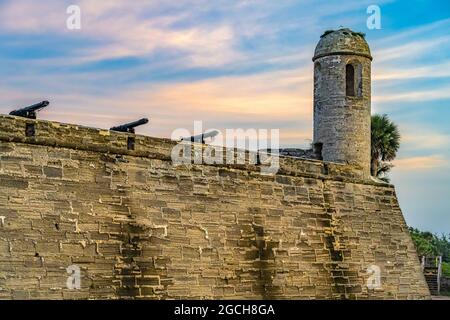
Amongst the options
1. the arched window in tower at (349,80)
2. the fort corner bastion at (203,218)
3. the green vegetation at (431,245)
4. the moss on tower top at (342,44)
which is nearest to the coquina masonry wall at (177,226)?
the fort corner bastion at (203,218)

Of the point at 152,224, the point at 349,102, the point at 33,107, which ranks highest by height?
the point at 349,102

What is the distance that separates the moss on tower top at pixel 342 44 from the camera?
70.5 ft

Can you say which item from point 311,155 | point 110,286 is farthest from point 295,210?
point 110,286

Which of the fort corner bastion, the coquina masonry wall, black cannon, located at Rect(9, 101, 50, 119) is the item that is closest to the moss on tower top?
the fort corner bastion

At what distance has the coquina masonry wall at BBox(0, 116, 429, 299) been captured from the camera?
13.7m

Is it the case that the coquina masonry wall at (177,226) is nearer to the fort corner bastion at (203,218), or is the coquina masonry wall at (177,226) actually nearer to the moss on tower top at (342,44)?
the fort corner bastion at (203,218)

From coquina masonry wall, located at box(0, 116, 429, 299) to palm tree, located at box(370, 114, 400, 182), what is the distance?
7.01 meters

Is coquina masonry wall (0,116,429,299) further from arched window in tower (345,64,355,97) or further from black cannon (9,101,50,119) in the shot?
arched window in tower (345,64,355,97)

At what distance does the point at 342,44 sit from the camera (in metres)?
21.5

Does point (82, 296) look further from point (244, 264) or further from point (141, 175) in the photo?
point (244, 264)

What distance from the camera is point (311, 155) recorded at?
71.6 ft
